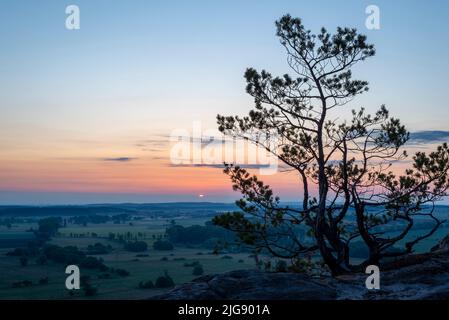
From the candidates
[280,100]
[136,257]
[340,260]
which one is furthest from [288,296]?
[136,257]

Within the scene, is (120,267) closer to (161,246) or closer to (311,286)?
(161,246)

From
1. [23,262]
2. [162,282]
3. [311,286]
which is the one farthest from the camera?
[23,262]

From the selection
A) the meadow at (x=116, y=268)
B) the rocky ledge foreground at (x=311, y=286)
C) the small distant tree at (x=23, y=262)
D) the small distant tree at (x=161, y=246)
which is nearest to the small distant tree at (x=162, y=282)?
the meadow at (x=116, y=268)

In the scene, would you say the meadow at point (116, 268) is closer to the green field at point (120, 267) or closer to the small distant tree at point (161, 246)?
the green field at point (120, 267)

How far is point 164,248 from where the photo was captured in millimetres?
150500

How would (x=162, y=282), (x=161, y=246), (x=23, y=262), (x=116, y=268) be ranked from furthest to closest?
(x=161, y=246), (x=23, y=262), (x=116, y=268), (x=162, y=282)

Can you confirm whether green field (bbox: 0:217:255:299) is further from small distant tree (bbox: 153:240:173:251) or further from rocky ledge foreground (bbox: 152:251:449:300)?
rocky ledge foreground (bbox: 152:251:449:300)

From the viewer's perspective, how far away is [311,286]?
10594 mm

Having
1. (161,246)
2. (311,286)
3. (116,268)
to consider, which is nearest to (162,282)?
(116,268)

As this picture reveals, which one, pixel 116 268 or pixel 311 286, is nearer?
pixel 311 286

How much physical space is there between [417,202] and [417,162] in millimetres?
1694
